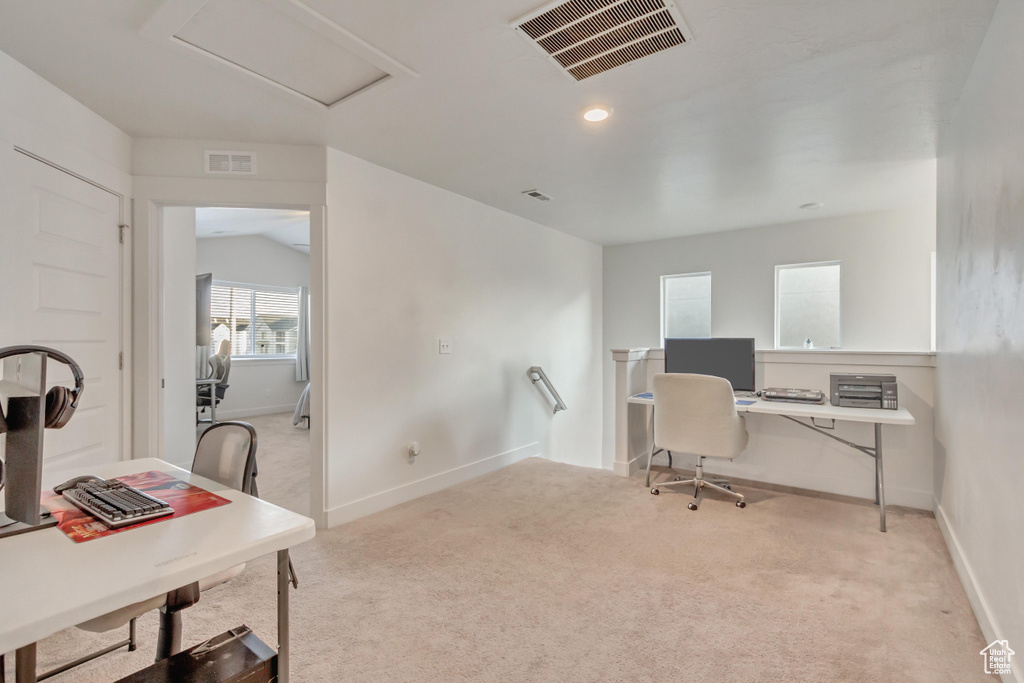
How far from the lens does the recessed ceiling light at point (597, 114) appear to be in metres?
2.48

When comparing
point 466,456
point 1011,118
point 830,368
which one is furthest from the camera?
point 466,456

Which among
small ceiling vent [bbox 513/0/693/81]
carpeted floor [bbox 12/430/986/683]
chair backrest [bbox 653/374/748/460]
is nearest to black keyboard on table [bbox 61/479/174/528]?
carpeted floor [bbox 12/430/986/683]

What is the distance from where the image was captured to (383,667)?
1740 millimetres

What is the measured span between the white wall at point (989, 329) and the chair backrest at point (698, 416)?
110 cm

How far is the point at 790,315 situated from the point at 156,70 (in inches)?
204

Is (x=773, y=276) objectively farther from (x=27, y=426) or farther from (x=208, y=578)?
(x=27, y=426)

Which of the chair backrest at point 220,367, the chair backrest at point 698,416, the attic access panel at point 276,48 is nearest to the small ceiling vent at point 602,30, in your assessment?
the attic access panel at point 276,48

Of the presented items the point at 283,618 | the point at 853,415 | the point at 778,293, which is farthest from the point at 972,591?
the point at 778,293

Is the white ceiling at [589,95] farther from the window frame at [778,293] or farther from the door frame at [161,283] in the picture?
the window frame at [778,293]

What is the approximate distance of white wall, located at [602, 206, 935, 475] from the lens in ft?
14.0

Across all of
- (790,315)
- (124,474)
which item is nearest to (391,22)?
(124,474)

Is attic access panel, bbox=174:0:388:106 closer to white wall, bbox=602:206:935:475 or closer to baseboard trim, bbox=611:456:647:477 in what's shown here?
baseboard trim, bbox=611:456:647:477

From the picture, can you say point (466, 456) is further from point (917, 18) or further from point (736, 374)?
point (917, 18)

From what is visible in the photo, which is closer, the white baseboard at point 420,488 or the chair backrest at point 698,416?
the white baseboard at point 420,488
